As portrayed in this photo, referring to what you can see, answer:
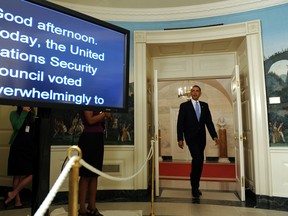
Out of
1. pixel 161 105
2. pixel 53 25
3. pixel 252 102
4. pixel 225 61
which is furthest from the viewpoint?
pixel 161 105

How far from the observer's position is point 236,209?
3061 mm

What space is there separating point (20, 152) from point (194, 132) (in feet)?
7.95

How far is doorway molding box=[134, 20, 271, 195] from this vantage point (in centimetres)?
342

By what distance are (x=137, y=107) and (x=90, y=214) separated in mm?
1788

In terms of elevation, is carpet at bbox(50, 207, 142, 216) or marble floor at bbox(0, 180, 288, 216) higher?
carpet at bbox(50, 207, 142, 216)

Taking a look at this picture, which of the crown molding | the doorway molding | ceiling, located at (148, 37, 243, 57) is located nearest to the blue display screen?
the doorway molding

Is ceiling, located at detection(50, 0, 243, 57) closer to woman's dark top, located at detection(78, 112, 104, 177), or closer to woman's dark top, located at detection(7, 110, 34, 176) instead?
woman's dark top, located at detection(7, 110, 34, 176)

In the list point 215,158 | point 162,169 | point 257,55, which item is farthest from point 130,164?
point 215,158

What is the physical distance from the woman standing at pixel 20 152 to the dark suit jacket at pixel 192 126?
6.99ft

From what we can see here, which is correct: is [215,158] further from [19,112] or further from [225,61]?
[19,112]

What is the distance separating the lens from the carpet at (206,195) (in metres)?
3.60

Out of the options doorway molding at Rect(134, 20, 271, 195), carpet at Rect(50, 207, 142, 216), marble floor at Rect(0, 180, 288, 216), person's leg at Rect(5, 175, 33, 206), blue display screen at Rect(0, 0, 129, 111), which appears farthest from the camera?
doorway molding at Rect(134, 20, 271, 195)

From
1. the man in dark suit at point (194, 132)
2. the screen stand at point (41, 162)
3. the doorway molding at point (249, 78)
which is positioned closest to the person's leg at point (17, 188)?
the doorway molding at point (249, 78)

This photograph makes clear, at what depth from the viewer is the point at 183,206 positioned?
318cm
